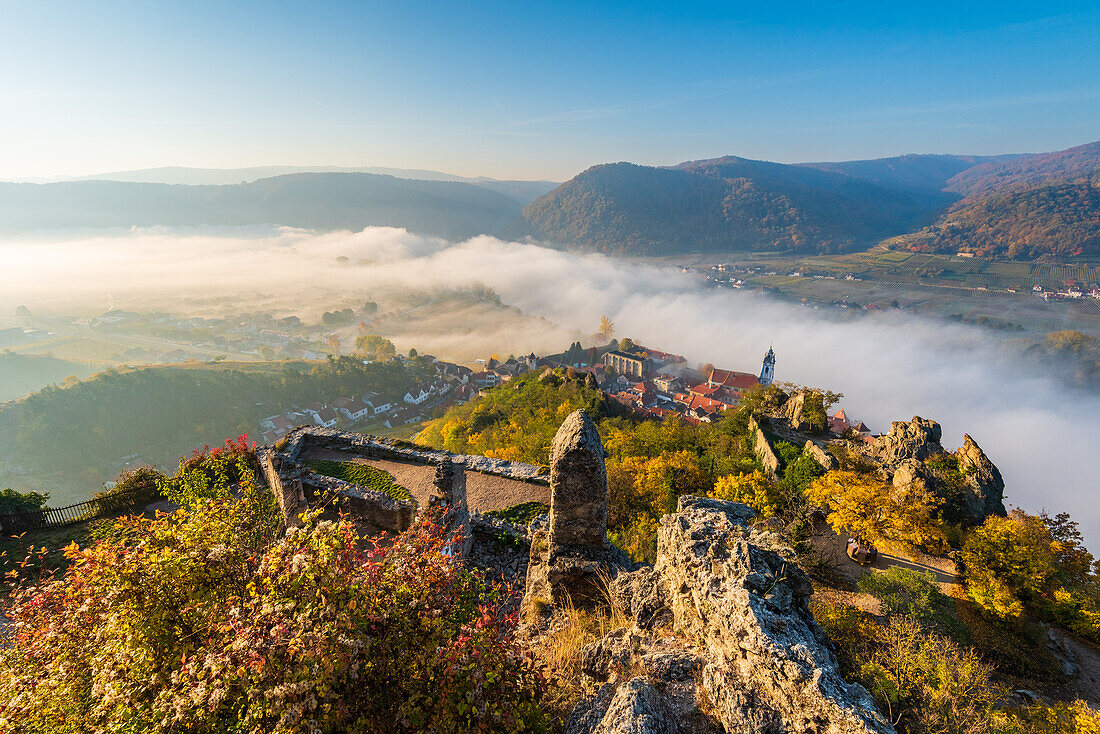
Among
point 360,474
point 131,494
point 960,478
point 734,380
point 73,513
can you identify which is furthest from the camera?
point 734,380

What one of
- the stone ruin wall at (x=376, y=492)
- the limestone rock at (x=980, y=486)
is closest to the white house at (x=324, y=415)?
the stone ruin wall at (x=376, y=492)

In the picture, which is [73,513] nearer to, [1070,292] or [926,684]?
[926,684]

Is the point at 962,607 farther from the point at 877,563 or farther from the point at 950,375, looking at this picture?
the point at 950,375

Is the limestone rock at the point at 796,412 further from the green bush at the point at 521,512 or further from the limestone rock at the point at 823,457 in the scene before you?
the green bush at the point at 521,512

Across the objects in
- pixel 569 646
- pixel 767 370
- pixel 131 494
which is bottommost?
pixel 767 370

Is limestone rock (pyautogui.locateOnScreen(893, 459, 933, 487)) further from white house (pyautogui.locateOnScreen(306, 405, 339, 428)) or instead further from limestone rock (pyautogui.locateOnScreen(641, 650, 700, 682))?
white house (pyautogui.locateOnScreen(306, 405, 339, 428))

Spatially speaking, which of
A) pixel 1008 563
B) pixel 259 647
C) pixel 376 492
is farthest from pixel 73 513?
pixel 1008 563
